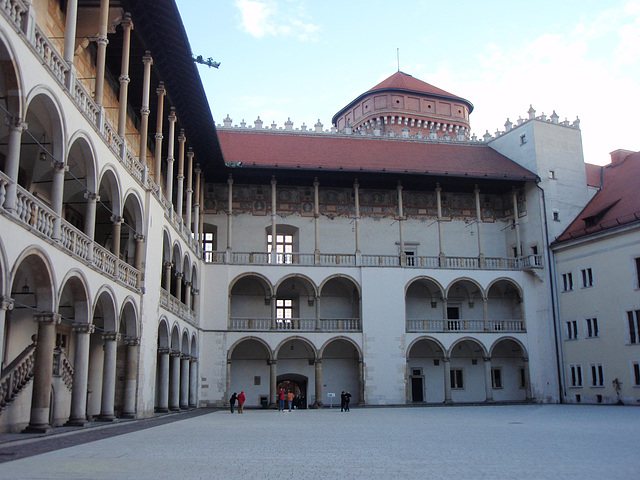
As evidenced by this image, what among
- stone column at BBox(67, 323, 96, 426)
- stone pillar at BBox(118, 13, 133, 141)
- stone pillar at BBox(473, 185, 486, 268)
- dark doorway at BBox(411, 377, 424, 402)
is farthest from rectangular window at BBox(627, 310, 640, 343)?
stone column at BBox(67, 323, 96, 426)

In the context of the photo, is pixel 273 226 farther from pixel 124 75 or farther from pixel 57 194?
pixel 57 194

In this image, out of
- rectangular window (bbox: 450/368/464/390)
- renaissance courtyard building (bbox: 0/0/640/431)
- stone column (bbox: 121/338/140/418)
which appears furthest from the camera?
rectangular window (bbox: 450/368/464/390)

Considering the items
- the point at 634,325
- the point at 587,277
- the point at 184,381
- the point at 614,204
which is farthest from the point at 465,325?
the point at 184,381

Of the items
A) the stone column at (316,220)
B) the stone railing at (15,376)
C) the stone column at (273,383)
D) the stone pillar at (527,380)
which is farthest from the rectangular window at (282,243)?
the stone railing at (15,376)

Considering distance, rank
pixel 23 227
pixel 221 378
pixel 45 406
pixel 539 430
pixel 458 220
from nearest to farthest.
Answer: pixel 23 227 → pixel 45 406 → pixel 539 430 → pixel 221 378 → pixel 458 220

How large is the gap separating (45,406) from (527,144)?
100 feet

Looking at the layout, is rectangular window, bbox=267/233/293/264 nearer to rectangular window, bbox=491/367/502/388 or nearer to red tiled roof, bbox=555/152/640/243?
rectangular window, bbox=491/367/502/388

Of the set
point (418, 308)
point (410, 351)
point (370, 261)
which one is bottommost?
point (410, 351)

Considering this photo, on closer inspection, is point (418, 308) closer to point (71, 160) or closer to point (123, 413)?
point (123, 413)

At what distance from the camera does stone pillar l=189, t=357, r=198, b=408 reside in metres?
29.1

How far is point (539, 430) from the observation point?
1574 cm

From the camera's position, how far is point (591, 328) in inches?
1281

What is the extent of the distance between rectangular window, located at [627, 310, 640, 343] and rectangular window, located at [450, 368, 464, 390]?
338 inches

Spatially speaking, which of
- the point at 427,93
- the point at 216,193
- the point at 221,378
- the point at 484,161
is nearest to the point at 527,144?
the point at 484,161
